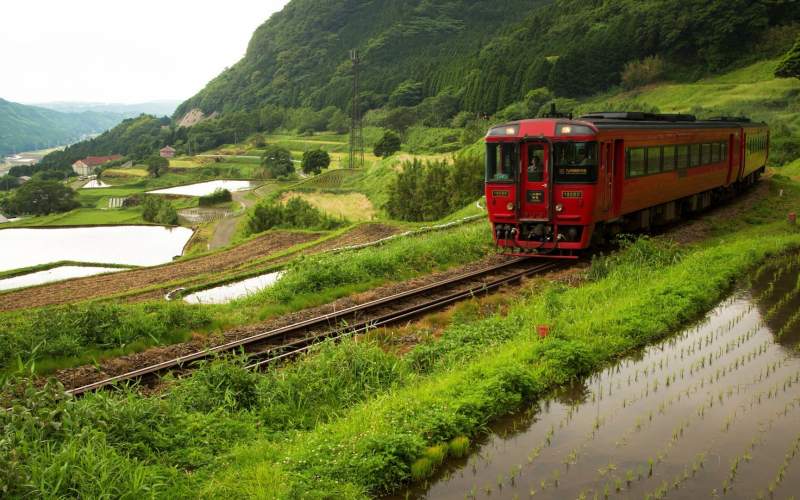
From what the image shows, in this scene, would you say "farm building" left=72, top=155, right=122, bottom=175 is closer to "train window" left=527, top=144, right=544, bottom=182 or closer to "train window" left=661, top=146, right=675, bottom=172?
"train window" left=661, top=146, right=675, bottom=172

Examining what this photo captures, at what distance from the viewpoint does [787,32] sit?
66.9m

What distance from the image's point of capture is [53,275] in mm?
34344

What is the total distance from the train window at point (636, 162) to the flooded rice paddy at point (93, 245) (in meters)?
30.1

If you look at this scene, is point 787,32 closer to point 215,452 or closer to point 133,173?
point 215,452

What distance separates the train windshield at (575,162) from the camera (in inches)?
613

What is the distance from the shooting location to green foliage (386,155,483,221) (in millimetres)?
44938

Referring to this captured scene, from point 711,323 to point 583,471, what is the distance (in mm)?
6013

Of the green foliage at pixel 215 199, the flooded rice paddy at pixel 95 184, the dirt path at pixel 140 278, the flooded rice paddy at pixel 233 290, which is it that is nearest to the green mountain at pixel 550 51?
the green foliage at pixel 215 199

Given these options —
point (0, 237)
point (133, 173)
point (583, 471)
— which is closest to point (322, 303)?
point (583, 471)

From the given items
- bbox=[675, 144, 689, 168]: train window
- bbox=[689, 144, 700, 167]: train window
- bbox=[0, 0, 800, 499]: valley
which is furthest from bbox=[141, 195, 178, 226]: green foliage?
bbox=[675, 144, 689, 168]: train window

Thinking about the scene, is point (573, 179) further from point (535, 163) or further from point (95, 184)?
point (95, 184)

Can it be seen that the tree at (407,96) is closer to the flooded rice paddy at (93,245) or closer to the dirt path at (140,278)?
the flooded rice paddy at (93,245)

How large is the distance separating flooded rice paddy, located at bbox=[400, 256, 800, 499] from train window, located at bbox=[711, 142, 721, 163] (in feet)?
44.1

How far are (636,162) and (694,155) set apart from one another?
15.8 ft
